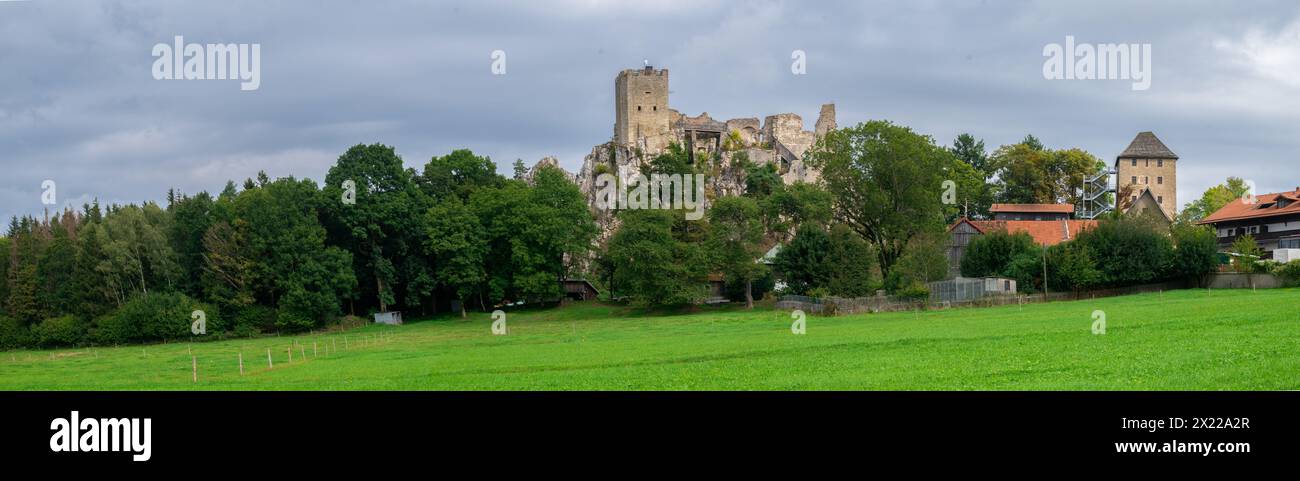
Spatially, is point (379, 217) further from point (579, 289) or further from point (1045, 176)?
point (1045, 176)

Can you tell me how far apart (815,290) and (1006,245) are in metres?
14.2

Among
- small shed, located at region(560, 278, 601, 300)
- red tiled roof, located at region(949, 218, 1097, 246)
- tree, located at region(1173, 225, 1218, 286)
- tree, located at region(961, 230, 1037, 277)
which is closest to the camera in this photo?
tree, located at region(1173, 225, 1218, 286)

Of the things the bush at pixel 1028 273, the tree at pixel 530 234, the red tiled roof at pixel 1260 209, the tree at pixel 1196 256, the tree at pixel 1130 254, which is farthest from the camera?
the tree at pixel 530 234

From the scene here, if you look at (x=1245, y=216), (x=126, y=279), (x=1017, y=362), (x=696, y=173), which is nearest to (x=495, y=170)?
(x=696, y=173)

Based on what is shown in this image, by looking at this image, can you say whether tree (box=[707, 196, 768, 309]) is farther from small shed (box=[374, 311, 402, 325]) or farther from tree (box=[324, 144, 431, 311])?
small shed (box=[374, 311, 402, 325])

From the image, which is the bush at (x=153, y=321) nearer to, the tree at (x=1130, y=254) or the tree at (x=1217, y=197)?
the tree at (x=1130, y=254)

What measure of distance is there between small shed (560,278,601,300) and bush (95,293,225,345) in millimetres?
32098

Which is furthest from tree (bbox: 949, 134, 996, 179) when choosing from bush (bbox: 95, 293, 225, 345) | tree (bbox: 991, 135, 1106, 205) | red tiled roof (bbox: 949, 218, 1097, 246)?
bush (bbox: 95, 293, 225, 345)

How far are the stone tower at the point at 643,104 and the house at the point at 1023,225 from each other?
4370 centimetres

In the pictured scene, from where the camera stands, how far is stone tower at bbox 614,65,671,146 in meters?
123

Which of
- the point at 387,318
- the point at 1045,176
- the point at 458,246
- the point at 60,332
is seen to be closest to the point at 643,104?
the point at 1045,176

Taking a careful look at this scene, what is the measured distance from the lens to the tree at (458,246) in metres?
78.1

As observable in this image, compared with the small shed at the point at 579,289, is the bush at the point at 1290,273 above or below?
above

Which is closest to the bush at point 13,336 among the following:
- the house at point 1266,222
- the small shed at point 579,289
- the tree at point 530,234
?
the tree at point 530,234
